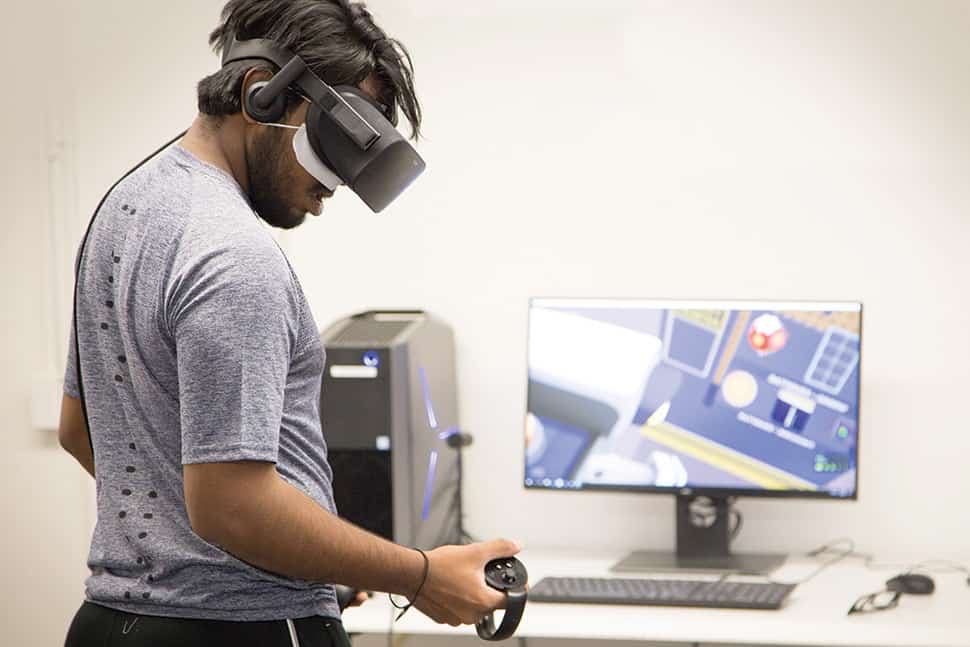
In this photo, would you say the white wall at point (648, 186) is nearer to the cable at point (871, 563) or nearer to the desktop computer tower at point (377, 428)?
the cable at point (871, 563)

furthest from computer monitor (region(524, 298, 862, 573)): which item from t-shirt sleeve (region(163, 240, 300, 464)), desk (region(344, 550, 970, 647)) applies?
t-shirt sleeve (region(163, 240, 300, 464))

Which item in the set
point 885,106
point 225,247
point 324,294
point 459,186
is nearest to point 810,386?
point 885,106

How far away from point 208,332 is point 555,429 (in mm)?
1452

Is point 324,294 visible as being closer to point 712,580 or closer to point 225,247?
point 712,580

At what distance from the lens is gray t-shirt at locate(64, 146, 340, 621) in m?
1.16

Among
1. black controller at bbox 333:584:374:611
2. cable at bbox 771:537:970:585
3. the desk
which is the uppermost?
black controller at bbox 333:584:374:611

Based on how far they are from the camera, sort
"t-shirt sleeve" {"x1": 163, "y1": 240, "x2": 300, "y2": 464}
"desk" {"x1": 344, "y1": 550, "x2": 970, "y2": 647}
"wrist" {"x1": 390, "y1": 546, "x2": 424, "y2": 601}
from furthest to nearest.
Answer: "desk" {"x1": 344, "y1": 550, "x2": 970, "y2": 647} < "wrist" {"x1": 390, "y1": 546, "x2": 424, "y2": 601} < "t-shirt sleeve" {"x1": 163, "y1": 240, "x2": 300, "y2": 464}

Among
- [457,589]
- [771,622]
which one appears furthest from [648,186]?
[457,589]

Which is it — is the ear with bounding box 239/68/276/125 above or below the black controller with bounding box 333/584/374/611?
above

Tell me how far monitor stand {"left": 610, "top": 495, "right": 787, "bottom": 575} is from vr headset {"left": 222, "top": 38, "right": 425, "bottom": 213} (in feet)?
4.41

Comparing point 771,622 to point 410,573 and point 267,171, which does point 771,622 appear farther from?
point 267,171

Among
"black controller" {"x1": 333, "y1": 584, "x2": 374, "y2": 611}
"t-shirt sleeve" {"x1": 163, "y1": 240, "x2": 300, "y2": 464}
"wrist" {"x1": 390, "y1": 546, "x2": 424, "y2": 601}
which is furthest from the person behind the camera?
"black controller" {"x1": 333, "y1": 584, "x2": 374, "y2": 611}

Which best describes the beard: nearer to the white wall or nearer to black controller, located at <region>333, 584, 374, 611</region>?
black controller, located at <region>333, 584, 374, 611</region>

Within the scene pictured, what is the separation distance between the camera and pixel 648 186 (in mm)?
2699
